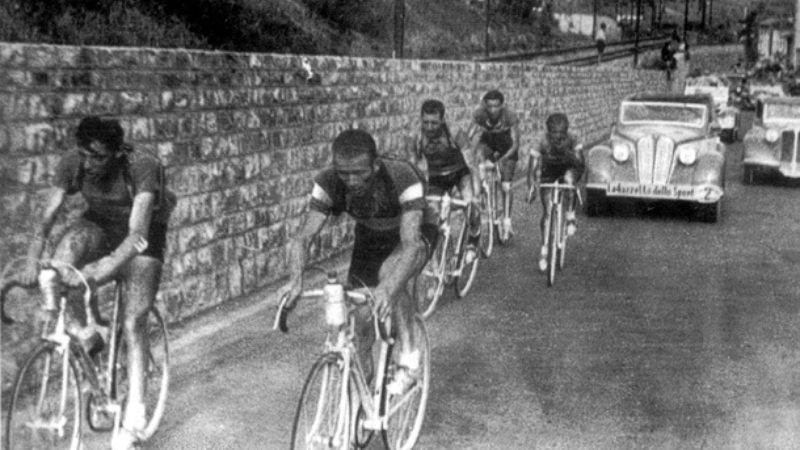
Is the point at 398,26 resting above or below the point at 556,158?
above

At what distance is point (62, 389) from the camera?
4.70m

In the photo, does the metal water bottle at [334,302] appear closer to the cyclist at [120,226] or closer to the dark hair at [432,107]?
the cyclist at [120,226]

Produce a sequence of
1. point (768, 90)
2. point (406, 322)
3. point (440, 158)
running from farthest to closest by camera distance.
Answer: point (768, 90)
point (440, 158)
point (406, 322)

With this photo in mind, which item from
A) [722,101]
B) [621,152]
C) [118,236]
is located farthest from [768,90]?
[118,236]

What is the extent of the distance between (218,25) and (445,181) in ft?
38.8

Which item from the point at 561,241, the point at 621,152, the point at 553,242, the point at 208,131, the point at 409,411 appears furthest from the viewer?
the point at 621,152

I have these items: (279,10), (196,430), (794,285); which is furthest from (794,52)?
(196,430)

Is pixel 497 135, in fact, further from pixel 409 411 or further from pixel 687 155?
pixel 409 411

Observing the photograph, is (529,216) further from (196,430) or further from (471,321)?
(196,430)

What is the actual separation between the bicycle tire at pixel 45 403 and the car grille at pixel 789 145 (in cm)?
1896

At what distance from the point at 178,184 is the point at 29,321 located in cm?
242

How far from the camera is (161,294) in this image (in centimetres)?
843

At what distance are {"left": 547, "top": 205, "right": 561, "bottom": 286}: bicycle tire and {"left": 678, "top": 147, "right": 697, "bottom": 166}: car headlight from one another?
229 inches

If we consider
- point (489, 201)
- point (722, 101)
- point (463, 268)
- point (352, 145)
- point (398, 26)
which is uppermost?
point (398, 26)
